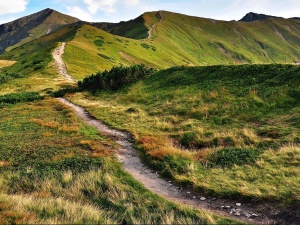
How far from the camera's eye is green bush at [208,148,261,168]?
14703mm

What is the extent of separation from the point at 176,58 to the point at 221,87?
11385 cm

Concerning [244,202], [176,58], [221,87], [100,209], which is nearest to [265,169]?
[244,202]

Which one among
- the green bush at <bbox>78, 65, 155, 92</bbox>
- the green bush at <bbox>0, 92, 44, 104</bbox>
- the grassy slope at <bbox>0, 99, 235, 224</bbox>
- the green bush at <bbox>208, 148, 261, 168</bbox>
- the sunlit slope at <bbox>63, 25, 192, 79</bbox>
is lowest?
the green bush at <bbox>0, 92, 44, 104</bbox>

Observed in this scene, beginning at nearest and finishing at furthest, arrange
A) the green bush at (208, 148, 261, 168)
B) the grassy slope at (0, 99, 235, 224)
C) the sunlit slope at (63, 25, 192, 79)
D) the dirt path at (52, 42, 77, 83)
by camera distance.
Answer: the grassy slope at (0, 99, 235, 224) → the green bush at (208, 148, 261, 168) → the dirt path at (52, 42, 77, 83) → the sunlit slope at (63, 25, 192, 79)

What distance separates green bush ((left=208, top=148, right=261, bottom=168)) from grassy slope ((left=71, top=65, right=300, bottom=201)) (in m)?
0.44

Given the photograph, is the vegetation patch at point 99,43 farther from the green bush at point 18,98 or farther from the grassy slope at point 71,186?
the grassy slope at point 71,186

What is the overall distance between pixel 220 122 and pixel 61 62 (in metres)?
68.2

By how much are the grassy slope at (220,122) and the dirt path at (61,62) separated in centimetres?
3198

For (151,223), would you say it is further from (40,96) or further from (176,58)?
(176,58)

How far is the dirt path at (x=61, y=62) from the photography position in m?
69.2

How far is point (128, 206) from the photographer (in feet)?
35.6

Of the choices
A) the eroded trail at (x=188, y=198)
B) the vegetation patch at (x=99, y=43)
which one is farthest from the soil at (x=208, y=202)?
the vegetation patch at (x=99, y=43)

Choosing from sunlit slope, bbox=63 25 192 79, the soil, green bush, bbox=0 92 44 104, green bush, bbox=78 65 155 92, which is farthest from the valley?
sunlit slope, bbox=63 25 192 79

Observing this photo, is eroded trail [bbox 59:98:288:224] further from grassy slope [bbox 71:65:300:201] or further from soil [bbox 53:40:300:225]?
grassy slope [bbox 71:65:300:201]
